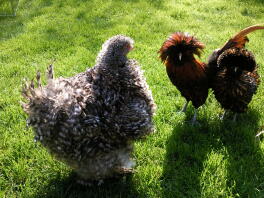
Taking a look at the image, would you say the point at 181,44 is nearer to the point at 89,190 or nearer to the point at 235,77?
the point at 235,77

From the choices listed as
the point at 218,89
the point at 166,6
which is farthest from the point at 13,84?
the point at 166,6

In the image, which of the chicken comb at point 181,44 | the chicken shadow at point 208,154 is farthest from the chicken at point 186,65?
the chicken shadow at point 208,154

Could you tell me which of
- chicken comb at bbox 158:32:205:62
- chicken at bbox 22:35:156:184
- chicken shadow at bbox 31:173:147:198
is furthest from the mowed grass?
chicken comb at bbox 158:32:205:62

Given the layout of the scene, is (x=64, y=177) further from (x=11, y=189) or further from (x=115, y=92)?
(x=115, y=92)

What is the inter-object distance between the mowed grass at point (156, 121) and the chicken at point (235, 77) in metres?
0.44

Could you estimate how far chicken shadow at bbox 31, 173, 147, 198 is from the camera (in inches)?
140

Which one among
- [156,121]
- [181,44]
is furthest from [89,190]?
[181,44]

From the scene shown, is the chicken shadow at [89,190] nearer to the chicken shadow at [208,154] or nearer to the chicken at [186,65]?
the chicken shadow at [208,154]

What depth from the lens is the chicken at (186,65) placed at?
4207mm

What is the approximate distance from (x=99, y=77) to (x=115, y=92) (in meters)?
0.24

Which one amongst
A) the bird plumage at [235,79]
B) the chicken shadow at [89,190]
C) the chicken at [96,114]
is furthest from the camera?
the bird plumage at [235,79]

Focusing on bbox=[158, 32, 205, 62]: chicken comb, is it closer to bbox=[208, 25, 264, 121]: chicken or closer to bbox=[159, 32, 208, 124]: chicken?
bbox=[159, 32, 208, 124]: chicken

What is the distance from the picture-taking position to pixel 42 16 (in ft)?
27.1

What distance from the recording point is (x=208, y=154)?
159 inches
